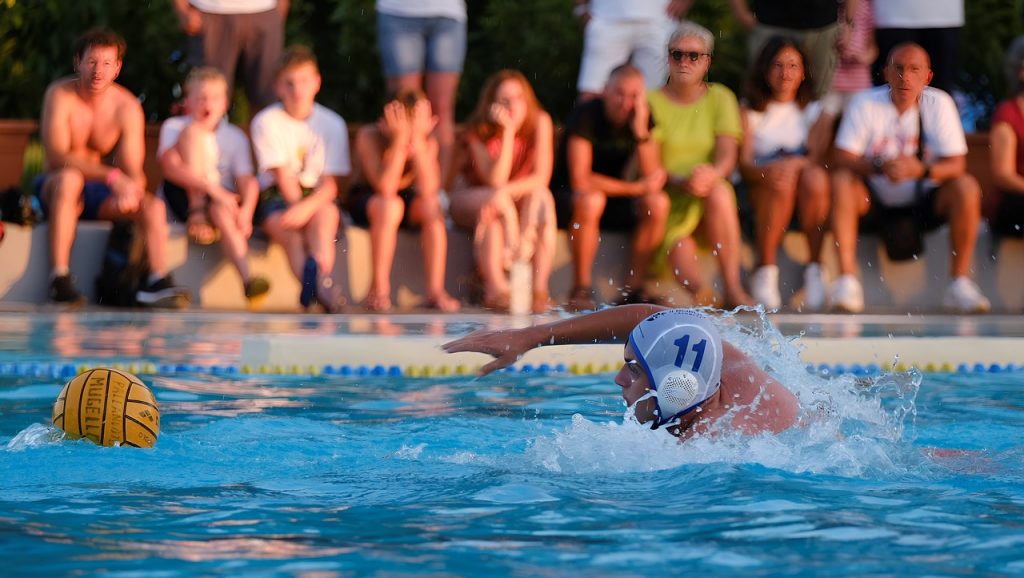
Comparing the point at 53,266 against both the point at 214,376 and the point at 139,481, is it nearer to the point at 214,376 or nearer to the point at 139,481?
the point at 214,376

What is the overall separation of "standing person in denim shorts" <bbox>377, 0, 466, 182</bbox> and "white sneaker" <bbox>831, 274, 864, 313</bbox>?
268 cm

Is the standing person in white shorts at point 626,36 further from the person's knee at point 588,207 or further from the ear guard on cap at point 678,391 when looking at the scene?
the ear guard on cap at point 678,391

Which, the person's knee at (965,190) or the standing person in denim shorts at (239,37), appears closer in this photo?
the person's knee at (965,190)

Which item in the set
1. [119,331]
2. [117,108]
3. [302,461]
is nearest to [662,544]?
[302,461]

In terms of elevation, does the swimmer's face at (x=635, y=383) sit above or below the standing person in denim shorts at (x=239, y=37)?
below

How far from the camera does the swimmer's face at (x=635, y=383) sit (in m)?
4.52

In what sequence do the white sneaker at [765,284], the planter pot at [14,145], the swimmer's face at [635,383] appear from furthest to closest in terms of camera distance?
the planter pot at [14,145] < the white sneaker at [765,284] < the swimmer's face at [635,383]

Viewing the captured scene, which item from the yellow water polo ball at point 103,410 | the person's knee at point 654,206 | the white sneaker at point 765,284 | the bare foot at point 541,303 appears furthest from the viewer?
the white sneaker at point 765,284

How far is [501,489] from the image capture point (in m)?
4.41

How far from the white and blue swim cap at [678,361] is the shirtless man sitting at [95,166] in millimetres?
5140

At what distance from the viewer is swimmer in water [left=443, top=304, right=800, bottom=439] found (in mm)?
4441

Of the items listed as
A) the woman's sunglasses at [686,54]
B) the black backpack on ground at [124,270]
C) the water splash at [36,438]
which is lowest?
the water splash at [36,438]

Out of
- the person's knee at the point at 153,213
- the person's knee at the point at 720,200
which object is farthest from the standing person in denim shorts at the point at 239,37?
the person's knee at the point at 720,200

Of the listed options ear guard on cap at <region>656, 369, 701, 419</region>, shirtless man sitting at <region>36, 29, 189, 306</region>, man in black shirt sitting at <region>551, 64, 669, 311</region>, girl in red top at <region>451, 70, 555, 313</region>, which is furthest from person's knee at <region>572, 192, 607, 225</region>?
ear guard on cap at <region>656, 369, 701, 419</region>
